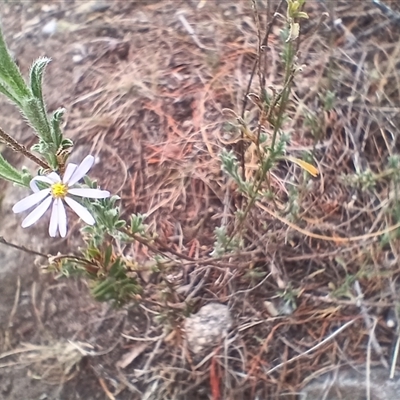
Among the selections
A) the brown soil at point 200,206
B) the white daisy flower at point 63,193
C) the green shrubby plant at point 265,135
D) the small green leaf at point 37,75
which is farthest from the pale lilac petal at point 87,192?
the brown soil at point 200,206

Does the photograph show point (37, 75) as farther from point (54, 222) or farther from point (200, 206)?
point (200, 206)

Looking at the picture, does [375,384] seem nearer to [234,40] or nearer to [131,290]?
[131,290]

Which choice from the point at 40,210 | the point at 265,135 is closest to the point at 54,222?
the point at 40,210

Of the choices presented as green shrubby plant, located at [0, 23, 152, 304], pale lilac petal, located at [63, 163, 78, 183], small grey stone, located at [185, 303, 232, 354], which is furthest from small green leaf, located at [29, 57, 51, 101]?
small grey stone, located at [185, 303, 232, 354]

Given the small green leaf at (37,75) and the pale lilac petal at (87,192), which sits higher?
the small green leaf at (37,75)

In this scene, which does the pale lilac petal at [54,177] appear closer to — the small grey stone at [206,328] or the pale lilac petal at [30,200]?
the pale lilac petal at [30,200]

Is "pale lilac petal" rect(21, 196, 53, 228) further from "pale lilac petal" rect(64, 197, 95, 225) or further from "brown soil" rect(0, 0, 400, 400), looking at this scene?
"brown soil" rect(0, 0, 400, 400)

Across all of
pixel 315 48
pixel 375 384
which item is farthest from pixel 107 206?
pixel 315 48
